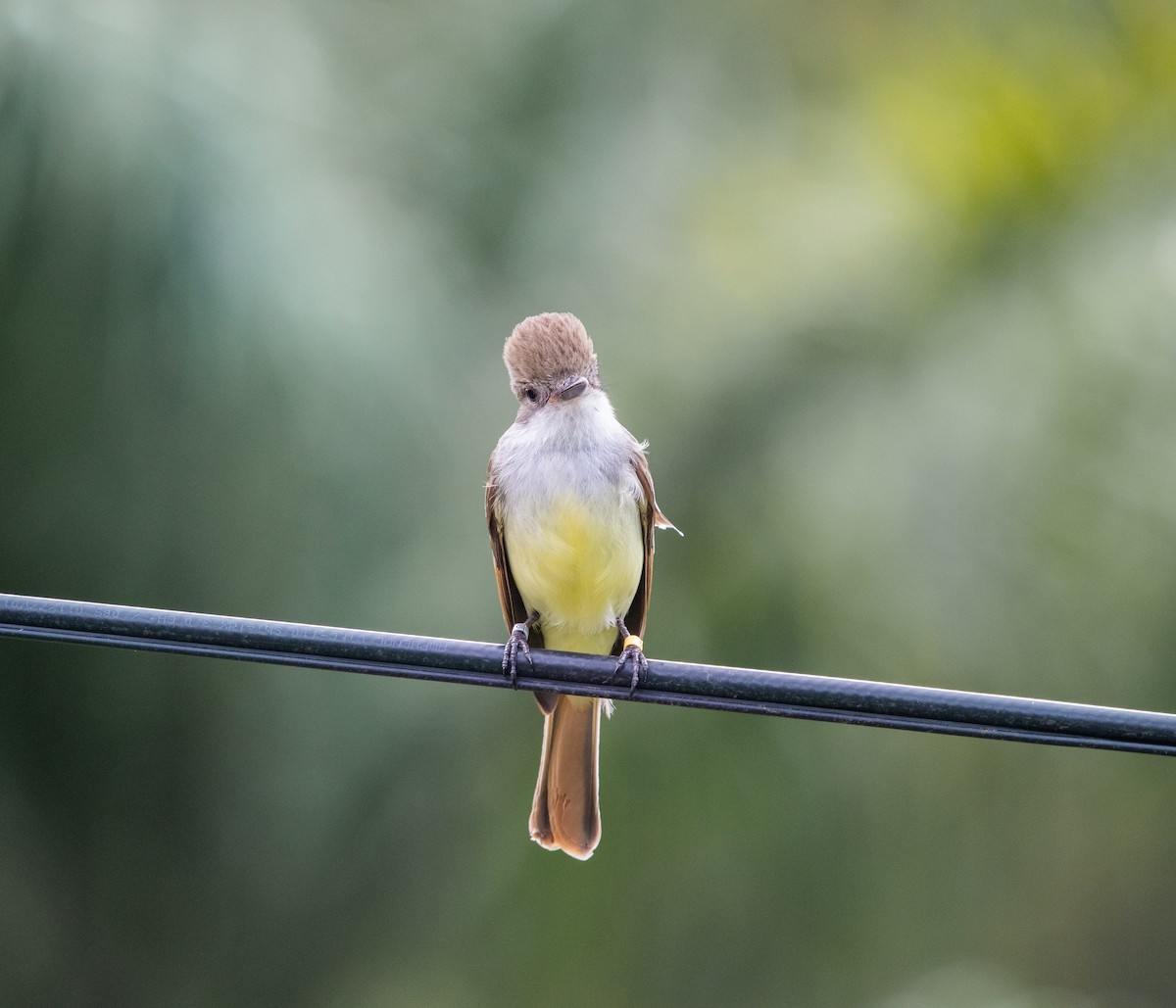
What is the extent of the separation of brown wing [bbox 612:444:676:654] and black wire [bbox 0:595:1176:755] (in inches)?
70.2

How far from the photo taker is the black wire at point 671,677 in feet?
8.48

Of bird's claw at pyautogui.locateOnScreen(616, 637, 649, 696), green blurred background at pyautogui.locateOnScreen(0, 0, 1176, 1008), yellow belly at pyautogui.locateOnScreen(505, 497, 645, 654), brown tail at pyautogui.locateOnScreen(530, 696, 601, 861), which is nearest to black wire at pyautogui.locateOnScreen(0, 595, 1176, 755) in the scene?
bird's claw at pyautogui.locateOnScreen(616, 637, 649, 696)

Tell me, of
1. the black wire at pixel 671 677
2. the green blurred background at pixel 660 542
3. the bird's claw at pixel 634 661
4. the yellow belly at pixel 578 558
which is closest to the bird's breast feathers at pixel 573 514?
the yellow belly at pixel 578 558

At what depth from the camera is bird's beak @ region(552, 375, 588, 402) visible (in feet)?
15.4

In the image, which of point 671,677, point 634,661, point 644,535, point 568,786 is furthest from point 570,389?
point 671,677

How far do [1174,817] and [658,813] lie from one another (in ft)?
7.22

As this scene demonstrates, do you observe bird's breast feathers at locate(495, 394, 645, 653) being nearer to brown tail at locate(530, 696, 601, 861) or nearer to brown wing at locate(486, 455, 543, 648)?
brown wing at locate(486, 455, 543, 648)

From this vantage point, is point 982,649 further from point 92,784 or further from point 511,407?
point 92,784

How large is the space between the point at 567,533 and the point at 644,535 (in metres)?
0.39

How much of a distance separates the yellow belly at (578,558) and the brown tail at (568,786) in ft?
1.10

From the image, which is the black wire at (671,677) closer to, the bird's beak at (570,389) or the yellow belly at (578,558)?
the yellow belly at (578,558)

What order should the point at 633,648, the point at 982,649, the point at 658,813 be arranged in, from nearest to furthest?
the point at 633,648, the point at 982,649, the point at 658,813

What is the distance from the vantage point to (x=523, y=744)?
5.99 metres

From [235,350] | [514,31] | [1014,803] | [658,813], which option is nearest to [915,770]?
[1014,803]
